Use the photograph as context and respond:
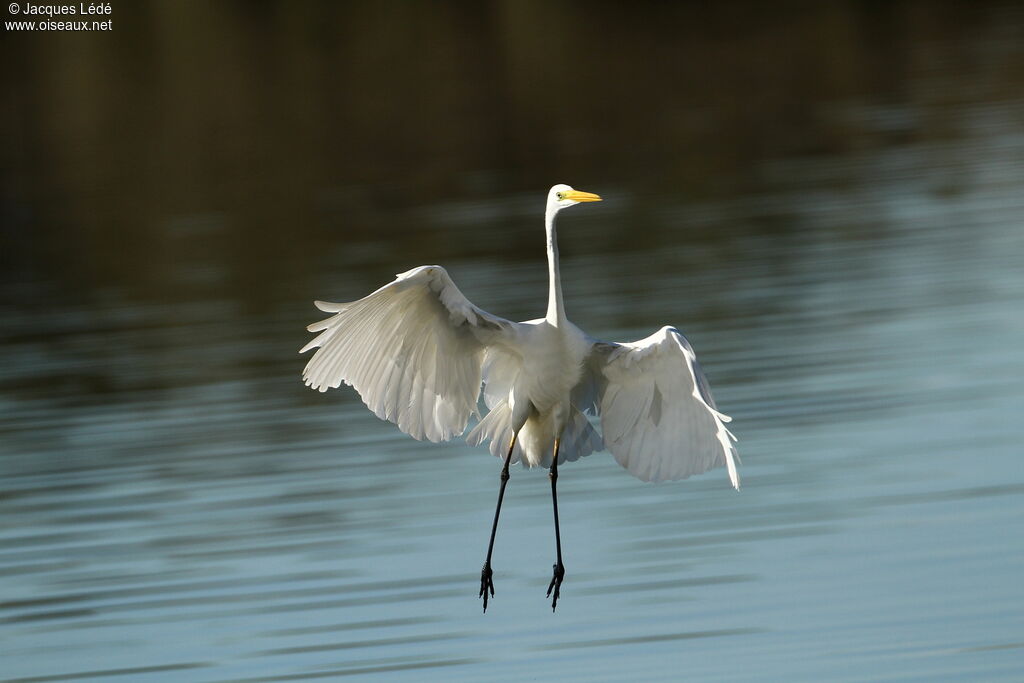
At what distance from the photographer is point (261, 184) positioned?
22859 mm

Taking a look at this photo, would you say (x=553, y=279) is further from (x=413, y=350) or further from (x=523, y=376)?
(x=413, y=350)

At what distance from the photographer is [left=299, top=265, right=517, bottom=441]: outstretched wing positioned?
333 inches

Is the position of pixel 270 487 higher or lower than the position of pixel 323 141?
lower

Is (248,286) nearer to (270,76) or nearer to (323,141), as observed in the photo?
(323,141)

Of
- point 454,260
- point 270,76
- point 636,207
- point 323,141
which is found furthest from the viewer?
point 270,76

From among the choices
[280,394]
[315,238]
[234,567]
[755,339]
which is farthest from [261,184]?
[234,567]

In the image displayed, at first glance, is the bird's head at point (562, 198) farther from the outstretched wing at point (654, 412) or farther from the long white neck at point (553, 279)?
the outstretched wing at point (654, 412)

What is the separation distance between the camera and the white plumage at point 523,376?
28.2 feet

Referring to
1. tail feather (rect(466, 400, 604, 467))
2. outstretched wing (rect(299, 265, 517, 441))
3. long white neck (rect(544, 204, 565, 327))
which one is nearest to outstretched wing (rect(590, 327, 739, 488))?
tail feather (rect(466, 400, 604, 467))

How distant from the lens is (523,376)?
8.98m

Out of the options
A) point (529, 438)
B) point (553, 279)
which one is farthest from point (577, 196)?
point (529, 438)

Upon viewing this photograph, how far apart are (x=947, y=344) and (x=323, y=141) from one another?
1286 cm

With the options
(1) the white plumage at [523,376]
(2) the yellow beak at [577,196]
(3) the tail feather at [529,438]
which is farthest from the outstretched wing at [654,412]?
(2) the yellow beak at [577,196]

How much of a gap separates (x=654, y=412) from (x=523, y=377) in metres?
0.70
